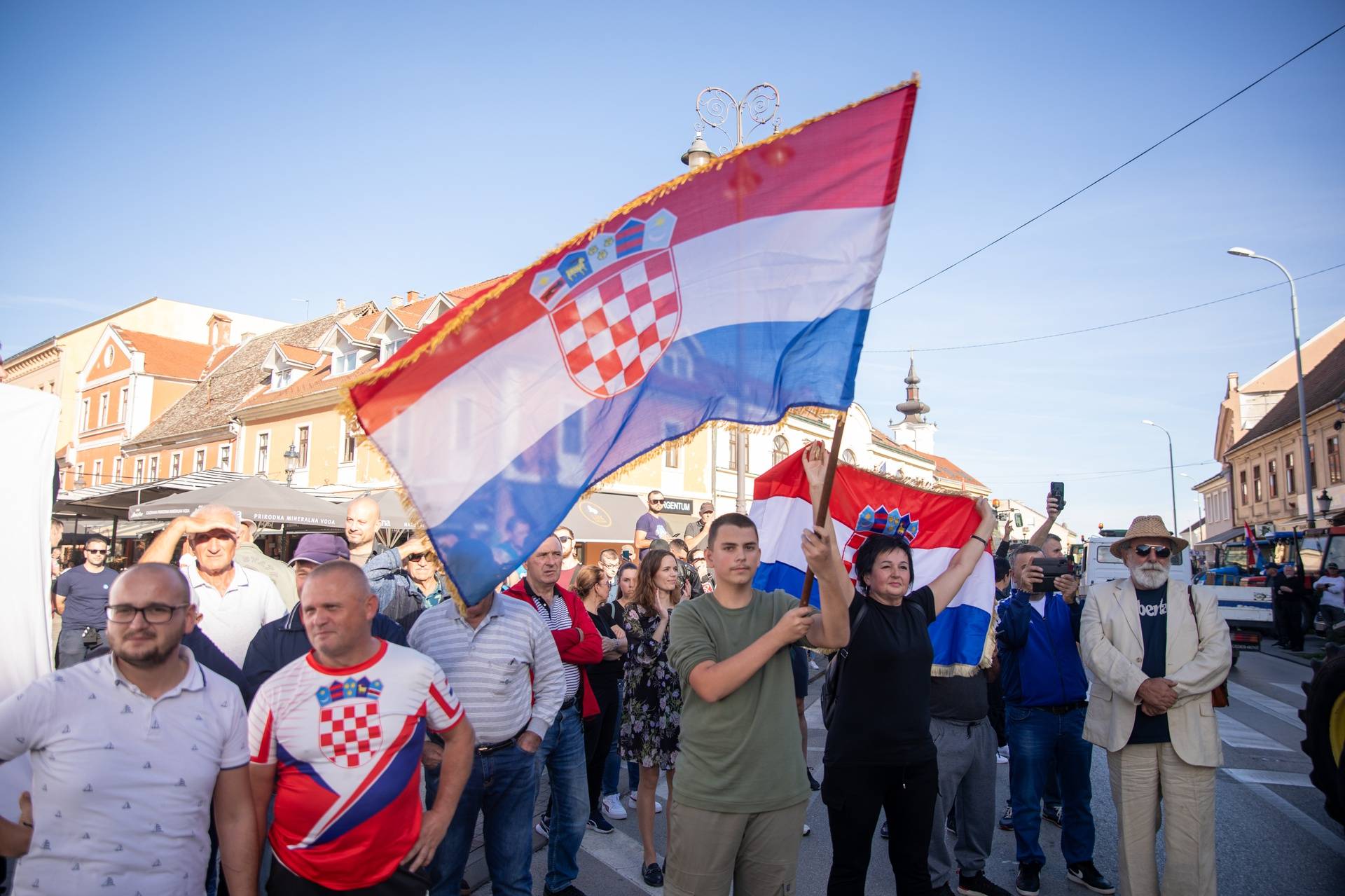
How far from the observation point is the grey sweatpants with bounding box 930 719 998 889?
15.9ft

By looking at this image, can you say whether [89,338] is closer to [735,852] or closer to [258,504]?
[258,504]

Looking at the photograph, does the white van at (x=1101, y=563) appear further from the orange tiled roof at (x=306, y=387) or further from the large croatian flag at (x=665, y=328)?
the orange tiled roof at (x=306, y=387)

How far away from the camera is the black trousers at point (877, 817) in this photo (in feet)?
12.4

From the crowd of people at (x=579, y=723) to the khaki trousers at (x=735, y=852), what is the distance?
0.01m

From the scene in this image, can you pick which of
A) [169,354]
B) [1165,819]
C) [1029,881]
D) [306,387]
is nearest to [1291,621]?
[1029,881]

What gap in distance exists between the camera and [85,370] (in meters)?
43.6

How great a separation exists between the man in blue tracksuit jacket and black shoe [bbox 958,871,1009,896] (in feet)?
0.75

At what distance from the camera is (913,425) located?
77562mm

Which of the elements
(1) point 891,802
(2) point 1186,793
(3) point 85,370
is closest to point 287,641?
(1) point 891,802

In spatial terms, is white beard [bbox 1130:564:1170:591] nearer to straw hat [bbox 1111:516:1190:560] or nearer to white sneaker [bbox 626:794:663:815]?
straw hat [bbox 1111:516:1190:560]

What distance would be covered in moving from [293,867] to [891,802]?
243cm

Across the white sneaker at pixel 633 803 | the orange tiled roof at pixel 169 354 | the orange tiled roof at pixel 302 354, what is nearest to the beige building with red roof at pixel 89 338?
the orange tiled roof at pixel 169 354

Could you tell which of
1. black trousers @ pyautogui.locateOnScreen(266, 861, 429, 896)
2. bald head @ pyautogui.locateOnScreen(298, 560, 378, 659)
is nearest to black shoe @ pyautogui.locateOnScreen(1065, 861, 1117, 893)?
black trousers @ pyautogui.locateOnScreen(266, 861, 429, 896)

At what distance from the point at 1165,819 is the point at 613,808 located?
3.69 m
